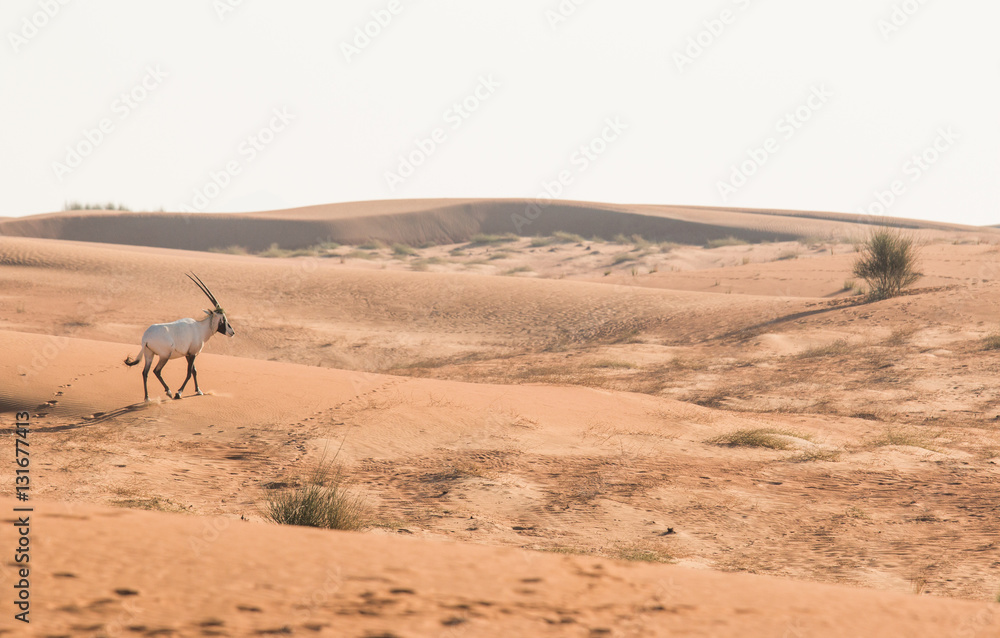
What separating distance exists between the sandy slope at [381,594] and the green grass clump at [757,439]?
593 centimetres

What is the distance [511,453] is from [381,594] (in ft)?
18.3

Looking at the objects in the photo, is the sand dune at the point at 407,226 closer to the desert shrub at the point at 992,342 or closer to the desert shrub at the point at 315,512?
the desert shrub at the point at 992,342

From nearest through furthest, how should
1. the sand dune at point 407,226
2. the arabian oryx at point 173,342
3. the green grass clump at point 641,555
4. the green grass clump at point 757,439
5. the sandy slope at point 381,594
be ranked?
the sandy slope at point 381,594, the green grass clump at point 641,555, the arabian oryx at point 173,342, the green grass clump at point 757,439, the sand dune at point 407,226

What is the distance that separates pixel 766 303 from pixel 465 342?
869cm

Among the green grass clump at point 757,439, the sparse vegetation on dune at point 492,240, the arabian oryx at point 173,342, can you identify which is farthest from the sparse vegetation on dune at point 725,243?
the arabian oryx at point 173,342

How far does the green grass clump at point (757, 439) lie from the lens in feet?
Answer: 32.9

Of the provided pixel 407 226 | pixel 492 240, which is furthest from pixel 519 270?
pixel 407 226

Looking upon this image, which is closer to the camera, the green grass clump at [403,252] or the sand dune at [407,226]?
the green grass clump at [403,252]

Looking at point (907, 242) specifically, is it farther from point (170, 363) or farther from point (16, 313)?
point (16, 313)

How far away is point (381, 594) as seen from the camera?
3.75 meters

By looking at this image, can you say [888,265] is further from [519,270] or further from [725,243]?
[725,243]

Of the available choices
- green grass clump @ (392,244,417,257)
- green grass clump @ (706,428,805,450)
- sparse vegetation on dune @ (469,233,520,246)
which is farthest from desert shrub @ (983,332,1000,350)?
sparse vegetation on dune @ (469,233,520,246)

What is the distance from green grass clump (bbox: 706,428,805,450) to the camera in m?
10.0

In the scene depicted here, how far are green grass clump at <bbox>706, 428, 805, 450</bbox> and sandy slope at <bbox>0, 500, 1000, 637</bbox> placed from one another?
5.93m
